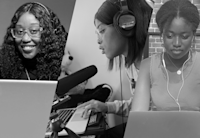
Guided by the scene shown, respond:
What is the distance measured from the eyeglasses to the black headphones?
52cm

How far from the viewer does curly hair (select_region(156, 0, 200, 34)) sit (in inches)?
49.0

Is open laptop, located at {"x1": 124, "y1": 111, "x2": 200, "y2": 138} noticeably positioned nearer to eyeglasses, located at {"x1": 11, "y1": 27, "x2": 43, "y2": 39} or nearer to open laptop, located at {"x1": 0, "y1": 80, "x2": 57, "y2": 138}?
open laptop, located at {"x1": 0, "y1": 80, "x2": 57, "y2": 138}

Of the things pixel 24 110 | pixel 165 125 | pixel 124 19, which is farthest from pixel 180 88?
pixel 24 110

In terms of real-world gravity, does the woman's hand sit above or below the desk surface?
above

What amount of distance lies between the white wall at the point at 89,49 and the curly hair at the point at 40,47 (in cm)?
20

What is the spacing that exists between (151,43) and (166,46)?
0.11 metres

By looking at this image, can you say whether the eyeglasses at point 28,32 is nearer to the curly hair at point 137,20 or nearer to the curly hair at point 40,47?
the curly hair at point 40,47

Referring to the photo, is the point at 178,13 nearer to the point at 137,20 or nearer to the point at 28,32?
the point at 137,20

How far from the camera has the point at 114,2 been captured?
143 centimetres

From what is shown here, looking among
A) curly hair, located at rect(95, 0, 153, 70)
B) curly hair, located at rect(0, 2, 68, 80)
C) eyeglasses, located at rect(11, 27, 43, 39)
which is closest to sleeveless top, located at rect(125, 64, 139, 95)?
curly hair, located at rect(95, 0, 153, 70)

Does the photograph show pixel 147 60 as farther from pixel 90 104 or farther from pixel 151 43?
pixel 90 104

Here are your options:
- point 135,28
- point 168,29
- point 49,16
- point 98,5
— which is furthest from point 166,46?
point 49,16

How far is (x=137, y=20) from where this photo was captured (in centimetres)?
142

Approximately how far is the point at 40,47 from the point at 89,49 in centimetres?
39
